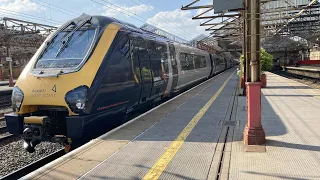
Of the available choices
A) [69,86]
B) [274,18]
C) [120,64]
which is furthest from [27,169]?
[274,18]

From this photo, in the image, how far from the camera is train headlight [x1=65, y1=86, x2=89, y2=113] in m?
Result: 5.66

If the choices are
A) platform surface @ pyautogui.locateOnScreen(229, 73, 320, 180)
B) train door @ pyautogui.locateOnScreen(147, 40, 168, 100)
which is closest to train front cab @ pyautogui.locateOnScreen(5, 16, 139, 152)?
train door @ pyautogui.locateOnScreen(147, 40, 168, 100)

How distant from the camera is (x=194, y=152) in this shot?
5016mm

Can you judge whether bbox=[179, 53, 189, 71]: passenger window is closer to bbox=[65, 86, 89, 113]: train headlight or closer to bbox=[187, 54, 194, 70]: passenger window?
bbox=[187, 54, 194, 70]: passenger window

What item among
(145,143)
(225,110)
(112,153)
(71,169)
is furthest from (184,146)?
(225,110)

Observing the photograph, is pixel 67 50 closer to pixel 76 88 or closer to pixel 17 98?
pixel 76 88

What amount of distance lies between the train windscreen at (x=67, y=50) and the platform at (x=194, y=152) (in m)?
1.80

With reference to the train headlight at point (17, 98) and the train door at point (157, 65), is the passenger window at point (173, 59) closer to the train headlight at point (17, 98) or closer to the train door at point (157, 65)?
the train door at point (157, 65)

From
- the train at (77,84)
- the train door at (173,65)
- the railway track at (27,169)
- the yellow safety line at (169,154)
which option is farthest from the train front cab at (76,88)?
the train door at (173,65)

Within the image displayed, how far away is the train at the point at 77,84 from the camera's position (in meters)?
5.78

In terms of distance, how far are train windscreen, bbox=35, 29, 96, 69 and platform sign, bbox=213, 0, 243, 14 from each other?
4.50m

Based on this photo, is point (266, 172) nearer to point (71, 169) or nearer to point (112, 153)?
point (112, 153)

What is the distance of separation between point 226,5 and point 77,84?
6026 mm

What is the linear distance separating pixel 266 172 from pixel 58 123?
4.23 meters
